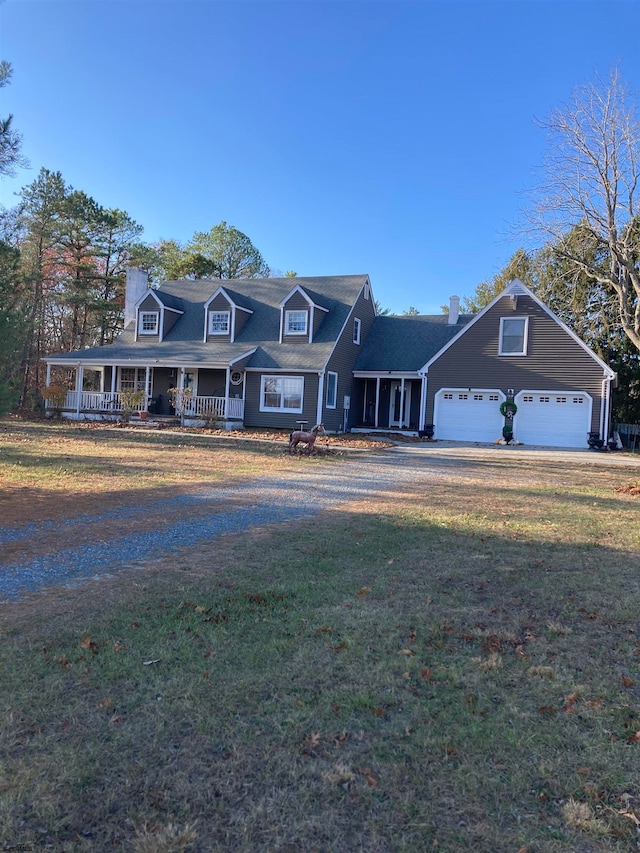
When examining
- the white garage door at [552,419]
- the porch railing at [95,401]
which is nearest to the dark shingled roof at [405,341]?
the white garage door at [552,419]

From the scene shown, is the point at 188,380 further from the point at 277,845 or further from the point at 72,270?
the point at 277,845

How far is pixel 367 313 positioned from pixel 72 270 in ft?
65.7

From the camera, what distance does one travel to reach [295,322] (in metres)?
26.2

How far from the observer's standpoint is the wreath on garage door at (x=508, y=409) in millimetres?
23766

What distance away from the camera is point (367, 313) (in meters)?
29.3

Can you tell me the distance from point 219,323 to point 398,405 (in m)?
9.47

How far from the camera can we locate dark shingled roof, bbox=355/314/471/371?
89.0 feet

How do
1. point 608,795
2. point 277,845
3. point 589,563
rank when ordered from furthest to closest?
point 589,563
point 608,795
point 277,845

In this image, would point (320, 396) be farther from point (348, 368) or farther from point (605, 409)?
point (605, 409)

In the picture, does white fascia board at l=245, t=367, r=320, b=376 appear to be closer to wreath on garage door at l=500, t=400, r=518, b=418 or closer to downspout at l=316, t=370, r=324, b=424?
downspout at l=316, t=370, r=324, b=424

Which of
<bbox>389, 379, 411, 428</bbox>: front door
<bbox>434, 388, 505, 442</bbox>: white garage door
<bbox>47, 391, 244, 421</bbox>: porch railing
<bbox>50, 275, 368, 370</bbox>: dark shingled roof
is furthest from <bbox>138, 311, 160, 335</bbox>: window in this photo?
<bbox>434, 388, 505, 442</bbox>: white garage door

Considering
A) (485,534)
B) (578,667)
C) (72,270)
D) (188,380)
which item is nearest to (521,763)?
(578,667)

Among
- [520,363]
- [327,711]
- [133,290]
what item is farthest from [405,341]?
[327,711]

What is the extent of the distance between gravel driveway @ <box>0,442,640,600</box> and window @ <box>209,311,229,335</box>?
14.8m
